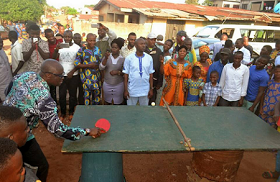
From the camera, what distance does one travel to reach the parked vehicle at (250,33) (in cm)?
866

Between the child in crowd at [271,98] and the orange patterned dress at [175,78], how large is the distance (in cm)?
127

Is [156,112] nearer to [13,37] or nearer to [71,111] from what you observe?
[71,111]

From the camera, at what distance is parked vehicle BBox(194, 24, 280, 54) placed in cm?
866

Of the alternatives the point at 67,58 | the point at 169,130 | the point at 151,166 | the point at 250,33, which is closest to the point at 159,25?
the point at 250,33

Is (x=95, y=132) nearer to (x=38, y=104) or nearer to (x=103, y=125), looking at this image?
(x=103, y=125)

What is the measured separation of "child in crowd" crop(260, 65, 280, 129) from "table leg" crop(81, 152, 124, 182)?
2.69 meters

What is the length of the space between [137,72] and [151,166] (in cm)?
148

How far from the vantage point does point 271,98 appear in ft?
10.6

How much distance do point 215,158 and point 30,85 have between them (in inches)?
77.6

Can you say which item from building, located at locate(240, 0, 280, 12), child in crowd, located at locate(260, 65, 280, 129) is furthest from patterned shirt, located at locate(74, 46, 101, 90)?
building, located at locate(240, 0, 280, 12)

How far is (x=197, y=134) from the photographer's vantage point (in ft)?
6.58

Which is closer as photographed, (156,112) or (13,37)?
(156,112)

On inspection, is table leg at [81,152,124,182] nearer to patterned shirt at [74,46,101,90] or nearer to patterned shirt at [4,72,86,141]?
patterned shirt at [4,72,86,141]

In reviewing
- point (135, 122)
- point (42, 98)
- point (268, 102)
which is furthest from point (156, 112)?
point (268, 102)
